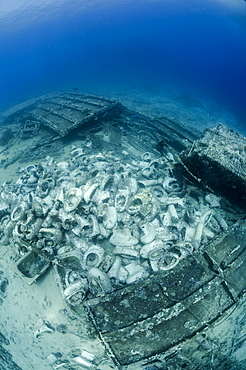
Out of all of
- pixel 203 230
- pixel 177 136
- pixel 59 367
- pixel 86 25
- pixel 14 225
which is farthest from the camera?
pixel 86 25

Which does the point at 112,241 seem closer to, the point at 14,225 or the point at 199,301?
the point at 199,301

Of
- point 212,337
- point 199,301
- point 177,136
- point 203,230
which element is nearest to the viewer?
point 199,301

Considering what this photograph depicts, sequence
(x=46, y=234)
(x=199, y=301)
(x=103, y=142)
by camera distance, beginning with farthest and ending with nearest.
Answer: (x=103, y=142), (x=46, y=234), (x=199, y=301)

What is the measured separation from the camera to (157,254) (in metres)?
3.68

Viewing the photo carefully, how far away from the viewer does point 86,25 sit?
8631cm

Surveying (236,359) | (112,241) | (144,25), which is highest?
(144,25)

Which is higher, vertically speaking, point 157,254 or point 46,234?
point 46,234

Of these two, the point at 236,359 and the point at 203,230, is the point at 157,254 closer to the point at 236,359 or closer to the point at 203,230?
the point at 203,230

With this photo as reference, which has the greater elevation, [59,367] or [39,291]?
[39,291]

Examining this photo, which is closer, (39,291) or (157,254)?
(157,254)

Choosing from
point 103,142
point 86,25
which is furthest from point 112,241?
point 86,25

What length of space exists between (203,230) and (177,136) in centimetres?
536

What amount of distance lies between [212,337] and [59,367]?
3.00 metres

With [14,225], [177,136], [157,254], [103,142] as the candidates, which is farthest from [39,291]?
[177,136]
